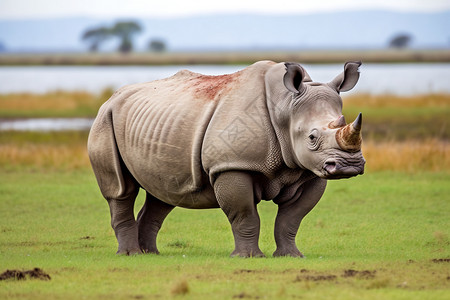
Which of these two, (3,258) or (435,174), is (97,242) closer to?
(3,258)

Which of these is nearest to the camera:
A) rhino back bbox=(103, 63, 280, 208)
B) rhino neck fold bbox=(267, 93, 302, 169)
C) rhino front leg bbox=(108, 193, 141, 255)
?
rhino neck fold bbox=(267, 93, 302, 169)

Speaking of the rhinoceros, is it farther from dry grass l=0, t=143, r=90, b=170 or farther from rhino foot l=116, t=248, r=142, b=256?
dry grass l=0, t=143, r=90, b=170

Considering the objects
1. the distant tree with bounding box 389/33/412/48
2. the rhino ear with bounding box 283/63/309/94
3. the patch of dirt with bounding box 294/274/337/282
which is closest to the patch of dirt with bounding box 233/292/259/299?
the patch of dirt with bounding box 294/274/337/282

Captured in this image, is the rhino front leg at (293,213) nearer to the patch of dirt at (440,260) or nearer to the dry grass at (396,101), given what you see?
the patch of dirt at (440,260)

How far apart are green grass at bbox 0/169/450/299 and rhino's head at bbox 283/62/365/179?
96cm

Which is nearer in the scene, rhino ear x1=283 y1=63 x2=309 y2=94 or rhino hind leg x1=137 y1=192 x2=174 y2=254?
rhino ear x1=283 y1=63 x2=309 y2=94

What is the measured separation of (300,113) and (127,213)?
2.61 meters

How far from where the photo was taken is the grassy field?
8.09m

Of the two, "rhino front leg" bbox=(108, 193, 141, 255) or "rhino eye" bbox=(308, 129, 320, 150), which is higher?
"rhino eye" bbox=(308, 129, 320, 150)

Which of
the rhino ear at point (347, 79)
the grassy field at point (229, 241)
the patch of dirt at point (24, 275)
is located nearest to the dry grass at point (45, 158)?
A: the grassy field at point (229, 241)

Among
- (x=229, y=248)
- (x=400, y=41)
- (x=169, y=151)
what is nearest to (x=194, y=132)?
(x=169, y=151)

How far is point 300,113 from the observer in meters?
9.45

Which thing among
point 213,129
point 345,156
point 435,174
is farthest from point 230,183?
point 435,174

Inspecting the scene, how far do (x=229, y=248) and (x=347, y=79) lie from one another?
8.57ft
